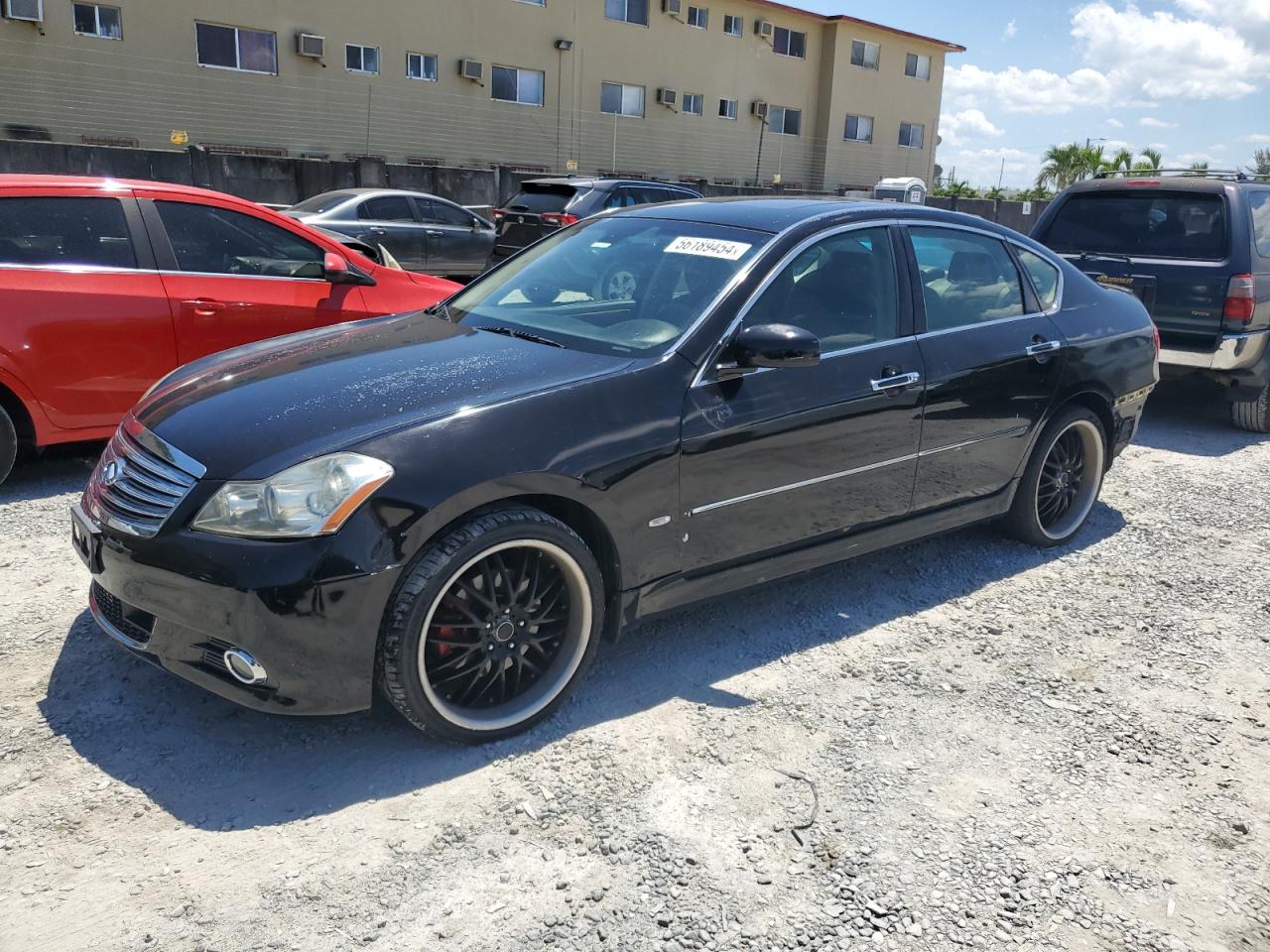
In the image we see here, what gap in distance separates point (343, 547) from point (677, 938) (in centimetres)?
133

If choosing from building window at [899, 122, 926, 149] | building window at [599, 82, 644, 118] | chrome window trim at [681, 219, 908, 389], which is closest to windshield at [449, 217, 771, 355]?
chrome window trim at [681, 219, 908, 389]

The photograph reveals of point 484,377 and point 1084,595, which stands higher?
point 484,377

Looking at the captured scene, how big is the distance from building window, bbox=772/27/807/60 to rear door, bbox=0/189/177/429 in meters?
30.2

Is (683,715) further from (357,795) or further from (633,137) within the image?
(633,137)

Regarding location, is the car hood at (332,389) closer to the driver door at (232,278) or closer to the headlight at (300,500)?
the headlight at (300,500)

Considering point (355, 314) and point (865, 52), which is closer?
point (355, 314)

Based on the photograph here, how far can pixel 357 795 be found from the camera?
2916 mm

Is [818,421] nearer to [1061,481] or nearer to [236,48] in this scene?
[1061,481]

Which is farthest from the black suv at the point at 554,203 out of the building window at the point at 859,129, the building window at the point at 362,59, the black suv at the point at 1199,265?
the building window at the point at 859,129

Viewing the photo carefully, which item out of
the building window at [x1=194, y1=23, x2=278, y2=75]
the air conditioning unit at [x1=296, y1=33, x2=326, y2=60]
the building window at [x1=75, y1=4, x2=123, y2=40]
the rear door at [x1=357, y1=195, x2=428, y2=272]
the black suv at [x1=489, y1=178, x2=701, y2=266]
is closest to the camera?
the black suv at [x1=489, y1=178, x2=701, y2=266]

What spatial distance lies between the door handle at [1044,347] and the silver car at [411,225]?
9.91m

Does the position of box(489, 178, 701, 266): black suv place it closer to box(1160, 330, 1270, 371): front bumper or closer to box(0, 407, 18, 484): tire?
box(1160, 330, 1270, 371): front bumper

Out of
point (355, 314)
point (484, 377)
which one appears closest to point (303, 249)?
point (355, 314)

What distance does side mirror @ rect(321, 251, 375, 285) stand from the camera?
603 centimetres
